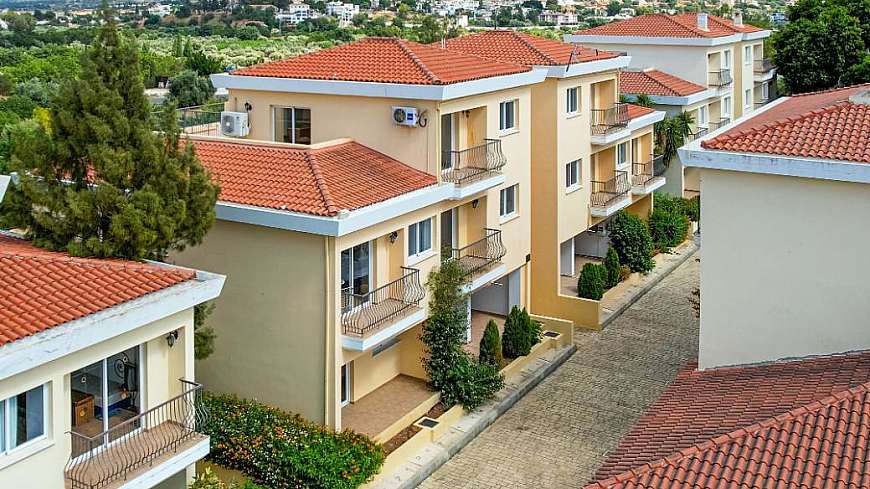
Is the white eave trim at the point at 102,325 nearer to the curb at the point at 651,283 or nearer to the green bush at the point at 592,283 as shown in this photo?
the curb at the point at 651,283

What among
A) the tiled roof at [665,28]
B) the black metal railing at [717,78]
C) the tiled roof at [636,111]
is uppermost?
the tiled roof at [665,28]

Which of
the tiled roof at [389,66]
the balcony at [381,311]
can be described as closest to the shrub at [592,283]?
the tiled roof at [389,66]

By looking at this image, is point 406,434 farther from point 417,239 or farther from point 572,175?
point 572,175

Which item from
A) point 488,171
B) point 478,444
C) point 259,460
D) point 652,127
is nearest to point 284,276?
point 259,460

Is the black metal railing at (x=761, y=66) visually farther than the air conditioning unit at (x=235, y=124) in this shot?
Yes

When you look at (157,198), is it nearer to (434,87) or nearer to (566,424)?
(434,87)

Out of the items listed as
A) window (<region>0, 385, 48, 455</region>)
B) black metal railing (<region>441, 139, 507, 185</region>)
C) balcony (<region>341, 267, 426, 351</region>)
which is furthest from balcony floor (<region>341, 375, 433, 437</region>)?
window (<region>0, 385, 48, 455</region>)
